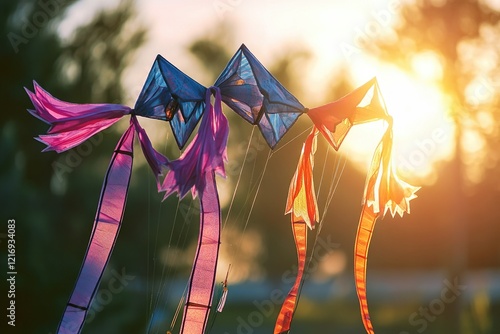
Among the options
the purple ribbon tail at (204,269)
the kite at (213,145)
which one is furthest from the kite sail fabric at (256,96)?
the purple ribbon tail at (204,269)

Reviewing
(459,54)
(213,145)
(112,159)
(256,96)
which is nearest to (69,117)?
(112,159)

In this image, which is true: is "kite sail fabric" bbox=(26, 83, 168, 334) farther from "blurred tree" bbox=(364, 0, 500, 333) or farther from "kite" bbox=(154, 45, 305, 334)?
"blurred tree" bbox=(364, 0, 500, 333)

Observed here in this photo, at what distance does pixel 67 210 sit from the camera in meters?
15.2

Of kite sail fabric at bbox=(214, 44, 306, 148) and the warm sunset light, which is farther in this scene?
the warm sunset light

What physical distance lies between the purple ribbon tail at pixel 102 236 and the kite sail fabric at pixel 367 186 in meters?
1.77

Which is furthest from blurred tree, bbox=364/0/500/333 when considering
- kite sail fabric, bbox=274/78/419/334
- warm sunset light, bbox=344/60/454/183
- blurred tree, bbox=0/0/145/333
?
kite sail fabric, bbox=274/78/419/334

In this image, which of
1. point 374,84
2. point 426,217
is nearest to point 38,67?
point 374,84

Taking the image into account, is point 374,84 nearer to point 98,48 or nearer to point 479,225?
point 98,48

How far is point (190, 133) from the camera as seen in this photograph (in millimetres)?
8555

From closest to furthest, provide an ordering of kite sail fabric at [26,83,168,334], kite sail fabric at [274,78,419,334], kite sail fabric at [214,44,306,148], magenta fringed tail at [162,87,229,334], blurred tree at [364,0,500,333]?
magenta fringed tail at [162,87,229,334] < kite sail fabric at [26,83,168,334] < kite sail fabric at [214,44,306,148] < kite sail fabric at [274,78,419,334] < blurred tree at [364,0,500,333]

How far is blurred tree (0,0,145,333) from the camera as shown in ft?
47.5

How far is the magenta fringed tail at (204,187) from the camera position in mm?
7730

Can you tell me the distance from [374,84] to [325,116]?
637 millimetres

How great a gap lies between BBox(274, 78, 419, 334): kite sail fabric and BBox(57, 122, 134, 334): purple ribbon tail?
1774mm
